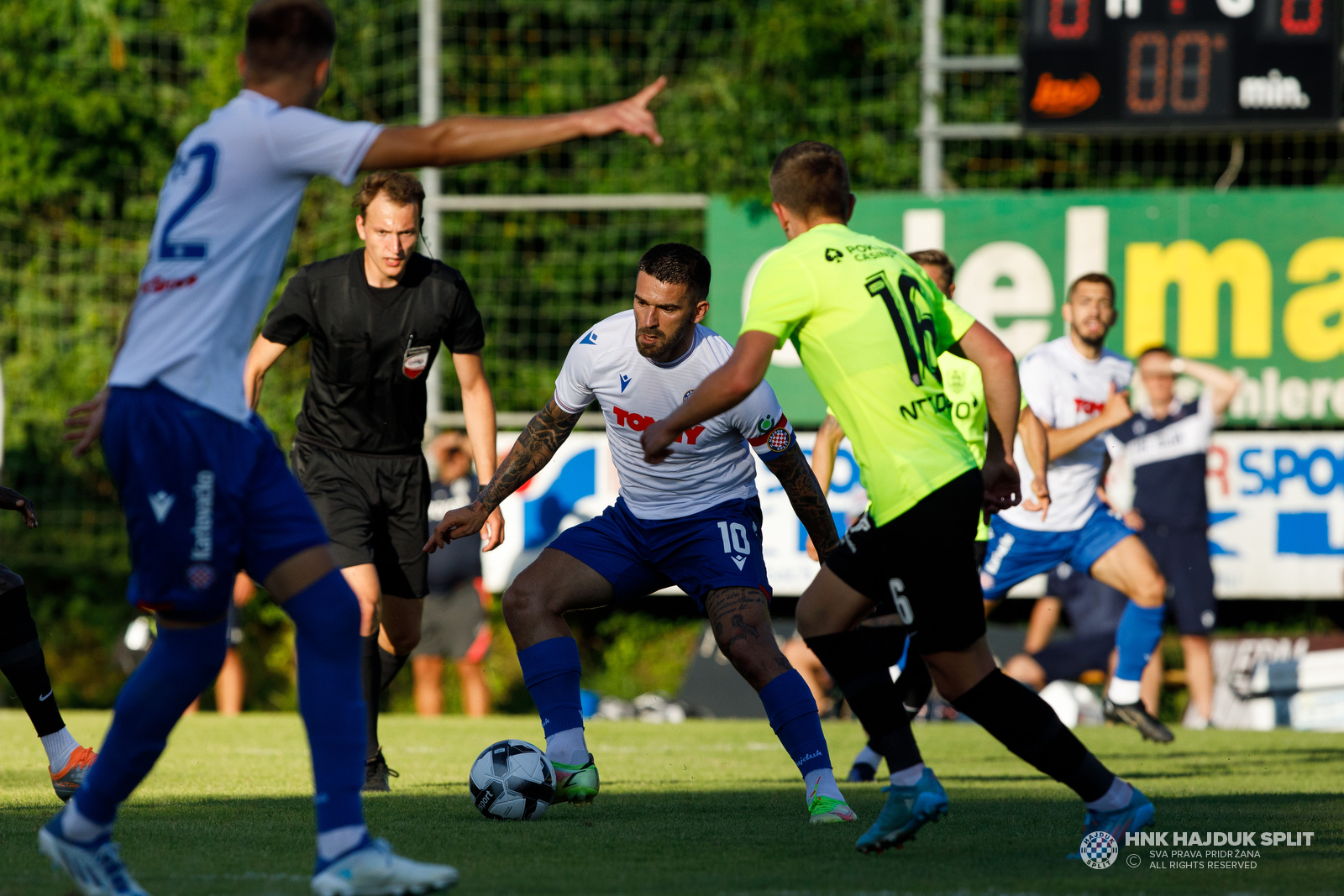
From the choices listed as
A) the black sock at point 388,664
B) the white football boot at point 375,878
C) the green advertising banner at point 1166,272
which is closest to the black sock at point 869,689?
the white football boot at point 375,878

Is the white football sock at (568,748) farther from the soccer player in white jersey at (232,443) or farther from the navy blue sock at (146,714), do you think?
the navy blue sock at (146,714)

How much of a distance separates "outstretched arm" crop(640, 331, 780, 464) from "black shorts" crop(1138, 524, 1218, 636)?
332 inches

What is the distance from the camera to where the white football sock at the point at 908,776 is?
4547mm

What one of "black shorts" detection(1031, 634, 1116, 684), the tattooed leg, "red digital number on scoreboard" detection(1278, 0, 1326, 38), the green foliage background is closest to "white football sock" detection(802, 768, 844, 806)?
A: the tattooed leg

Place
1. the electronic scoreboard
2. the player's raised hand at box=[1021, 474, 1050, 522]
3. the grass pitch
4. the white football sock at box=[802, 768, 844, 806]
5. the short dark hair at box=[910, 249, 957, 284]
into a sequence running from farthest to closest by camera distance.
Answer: the electronic scoreboard, the player's raised hand at box=[1021, 474, 1050, 522], the short dark hair at box=[910, 249, 957, 284], the white football sock at box=[802, 768, 844, 806], the grass pitch

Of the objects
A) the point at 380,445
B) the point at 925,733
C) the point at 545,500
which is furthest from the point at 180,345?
the point at 545,500

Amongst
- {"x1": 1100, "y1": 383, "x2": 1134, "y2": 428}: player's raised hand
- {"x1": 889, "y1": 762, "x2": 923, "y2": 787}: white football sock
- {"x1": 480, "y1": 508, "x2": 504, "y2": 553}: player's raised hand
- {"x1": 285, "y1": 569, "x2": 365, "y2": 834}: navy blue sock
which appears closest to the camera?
{"x1": 285, "y1": 569, "x2": 365, "y2": 834}: navy blue sock

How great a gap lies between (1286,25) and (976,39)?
134 inches

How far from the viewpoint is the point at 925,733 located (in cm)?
1037

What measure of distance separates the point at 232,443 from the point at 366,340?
2649 mm

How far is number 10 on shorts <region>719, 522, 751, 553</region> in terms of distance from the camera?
570 centimetres

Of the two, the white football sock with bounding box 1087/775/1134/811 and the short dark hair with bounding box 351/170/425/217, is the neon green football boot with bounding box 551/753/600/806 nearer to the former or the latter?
the white football sock with bounding box 1087/775/1134/811

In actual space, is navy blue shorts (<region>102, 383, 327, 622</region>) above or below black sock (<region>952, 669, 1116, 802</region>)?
above

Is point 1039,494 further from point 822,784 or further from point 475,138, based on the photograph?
point 475,138
